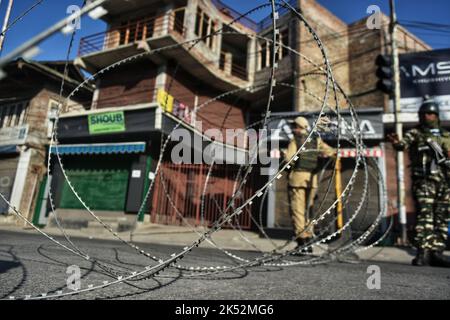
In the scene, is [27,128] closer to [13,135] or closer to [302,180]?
[13,135]

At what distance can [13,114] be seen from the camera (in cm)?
1526

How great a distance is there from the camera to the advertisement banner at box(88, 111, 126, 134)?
12.1 m

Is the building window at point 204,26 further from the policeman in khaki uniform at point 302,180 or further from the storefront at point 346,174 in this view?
the policeman in khaki uniform at point 302,180

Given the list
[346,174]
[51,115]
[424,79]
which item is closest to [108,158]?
[51,115]

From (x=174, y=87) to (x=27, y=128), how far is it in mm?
7687

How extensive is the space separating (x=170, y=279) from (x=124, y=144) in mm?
10733

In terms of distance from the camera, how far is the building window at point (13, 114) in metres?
14.9

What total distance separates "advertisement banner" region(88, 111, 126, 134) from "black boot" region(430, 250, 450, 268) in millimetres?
11036

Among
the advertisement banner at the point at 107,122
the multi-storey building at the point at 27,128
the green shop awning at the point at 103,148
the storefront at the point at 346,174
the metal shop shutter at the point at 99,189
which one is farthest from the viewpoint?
the multi-storey building at the point at 27,128

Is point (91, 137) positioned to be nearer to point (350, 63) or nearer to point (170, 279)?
point (170, 279)

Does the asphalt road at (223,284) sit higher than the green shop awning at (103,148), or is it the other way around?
the green shop awning at (103,148)

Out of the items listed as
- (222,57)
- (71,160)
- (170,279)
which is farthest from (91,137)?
(170,279)

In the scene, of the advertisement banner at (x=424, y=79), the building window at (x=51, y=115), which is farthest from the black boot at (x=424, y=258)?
the building window at (x=51, y=115)

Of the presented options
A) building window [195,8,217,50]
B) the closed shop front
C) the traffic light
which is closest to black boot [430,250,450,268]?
the traffic light
